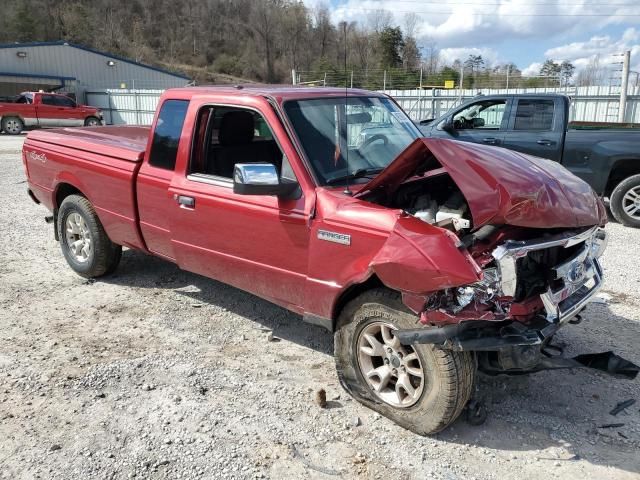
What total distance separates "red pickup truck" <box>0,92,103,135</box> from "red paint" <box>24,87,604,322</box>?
22.6 metres

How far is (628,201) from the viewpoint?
820cm

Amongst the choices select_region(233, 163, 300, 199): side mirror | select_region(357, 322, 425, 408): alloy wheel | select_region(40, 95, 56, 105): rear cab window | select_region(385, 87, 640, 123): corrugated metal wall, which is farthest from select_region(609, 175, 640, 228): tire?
select_region(40, 95, 56, 105): rear cab window

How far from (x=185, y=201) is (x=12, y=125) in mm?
24524

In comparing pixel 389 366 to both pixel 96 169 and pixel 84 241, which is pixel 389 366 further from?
pixel 84 241

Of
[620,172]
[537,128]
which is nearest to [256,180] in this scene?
[537,128]

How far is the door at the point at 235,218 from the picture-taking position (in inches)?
145

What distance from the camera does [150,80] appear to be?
137ft

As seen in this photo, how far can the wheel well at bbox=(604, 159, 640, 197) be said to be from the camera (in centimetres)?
819

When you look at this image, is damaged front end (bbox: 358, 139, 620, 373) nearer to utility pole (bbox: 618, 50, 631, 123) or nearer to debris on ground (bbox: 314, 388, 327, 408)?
debris on ground (bbox: 314, 388, 327, 408)

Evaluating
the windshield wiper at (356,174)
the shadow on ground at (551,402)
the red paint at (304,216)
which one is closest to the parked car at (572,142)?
the shadow on ground at (551,402)

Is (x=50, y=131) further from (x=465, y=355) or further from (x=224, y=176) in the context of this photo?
(x=465, y=355)

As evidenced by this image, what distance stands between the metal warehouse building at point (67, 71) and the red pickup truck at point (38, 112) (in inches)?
352

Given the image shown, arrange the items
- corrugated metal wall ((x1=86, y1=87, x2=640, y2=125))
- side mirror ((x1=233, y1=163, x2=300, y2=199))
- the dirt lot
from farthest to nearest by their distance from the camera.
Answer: corrugated metal wall ((x1=86, y1=87, x2=640, y2=125))
side mirror ((x1=233, y1=163, x2=300, y2=199))
the dirt lot

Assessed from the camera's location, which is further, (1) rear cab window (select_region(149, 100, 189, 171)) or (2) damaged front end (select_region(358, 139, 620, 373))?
(1) rear cab window (select_region(149, 100, 189, 171))
